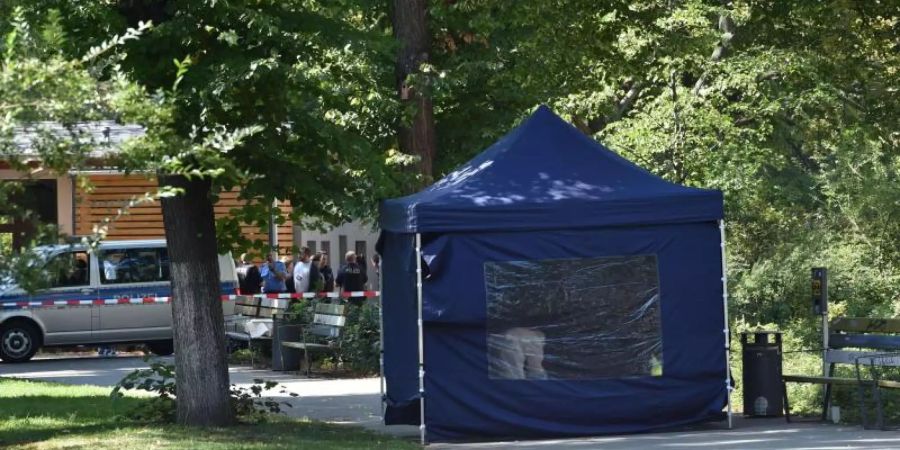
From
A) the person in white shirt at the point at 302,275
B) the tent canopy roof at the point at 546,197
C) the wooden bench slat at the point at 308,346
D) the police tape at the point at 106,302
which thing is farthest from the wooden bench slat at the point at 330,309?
the tent canopy roof at the point at 546,197

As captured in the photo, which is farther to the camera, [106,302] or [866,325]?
[106,302]

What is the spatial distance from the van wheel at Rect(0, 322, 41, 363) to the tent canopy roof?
1422cm

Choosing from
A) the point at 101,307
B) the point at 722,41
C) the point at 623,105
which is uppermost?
the point at 722,41

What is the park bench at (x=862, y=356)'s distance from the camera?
14.6 metres

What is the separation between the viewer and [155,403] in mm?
15703

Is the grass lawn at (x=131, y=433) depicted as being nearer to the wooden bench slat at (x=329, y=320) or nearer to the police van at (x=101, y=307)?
the wooden bench slat at (x=329, y=320)

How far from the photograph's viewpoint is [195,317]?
1498cm

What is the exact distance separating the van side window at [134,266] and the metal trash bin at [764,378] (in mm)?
14538

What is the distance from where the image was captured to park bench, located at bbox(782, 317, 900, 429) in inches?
574

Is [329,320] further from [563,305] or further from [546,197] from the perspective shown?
[546,197]

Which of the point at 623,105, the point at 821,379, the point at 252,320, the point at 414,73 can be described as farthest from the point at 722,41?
the point at 821,379

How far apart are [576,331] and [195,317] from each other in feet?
11.5

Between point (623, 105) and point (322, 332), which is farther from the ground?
point (623, 105)

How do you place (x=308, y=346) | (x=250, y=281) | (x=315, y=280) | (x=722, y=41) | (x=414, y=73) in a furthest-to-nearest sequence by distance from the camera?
(x=250, y=281) → (x=315, y=280) → (x=722, y=41) → (x=414, y=73) → (x=308, y=346)
